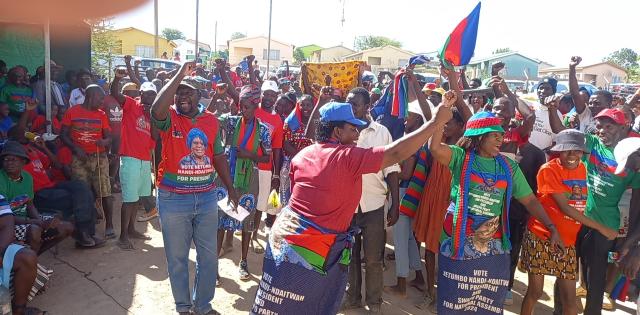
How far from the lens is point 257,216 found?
5.25 metres

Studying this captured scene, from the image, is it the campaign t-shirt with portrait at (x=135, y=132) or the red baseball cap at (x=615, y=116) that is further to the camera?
the campaign t-shirt with portrait at (x=135, y=132)

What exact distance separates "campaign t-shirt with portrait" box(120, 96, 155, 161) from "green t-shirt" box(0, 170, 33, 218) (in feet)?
3.67

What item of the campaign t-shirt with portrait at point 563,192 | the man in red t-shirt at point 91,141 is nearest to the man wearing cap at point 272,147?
the man in red t-shirt at point 91,141

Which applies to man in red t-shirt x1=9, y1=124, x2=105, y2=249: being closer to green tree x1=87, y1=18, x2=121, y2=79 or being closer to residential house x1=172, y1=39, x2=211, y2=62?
green tree x1=87, y1=18, x2=121, y2=79

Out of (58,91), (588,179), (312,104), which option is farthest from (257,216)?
(58,91)

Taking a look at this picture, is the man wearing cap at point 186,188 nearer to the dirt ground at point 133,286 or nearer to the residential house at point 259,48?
the dirt ground at point 133,286

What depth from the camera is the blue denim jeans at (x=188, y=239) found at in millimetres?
3498

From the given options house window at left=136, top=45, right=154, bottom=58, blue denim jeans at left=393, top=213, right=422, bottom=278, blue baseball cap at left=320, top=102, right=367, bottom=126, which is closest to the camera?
blue baseball cap at left=320, top=102, right=367, bottom=126

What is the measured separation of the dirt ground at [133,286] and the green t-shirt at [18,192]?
29.5 inches

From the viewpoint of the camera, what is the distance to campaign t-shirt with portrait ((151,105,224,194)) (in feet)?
11.3

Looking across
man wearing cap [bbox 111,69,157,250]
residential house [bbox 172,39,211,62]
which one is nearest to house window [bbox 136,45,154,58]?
residential house [bbox 172,39,211,62]

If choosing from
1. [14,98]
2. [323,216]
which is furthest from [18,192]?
[323,216]

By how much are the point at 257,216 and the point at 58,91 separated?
4575 millimetres

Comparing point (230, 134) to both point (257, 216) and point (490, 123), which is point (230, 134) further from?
point (490, 123)
